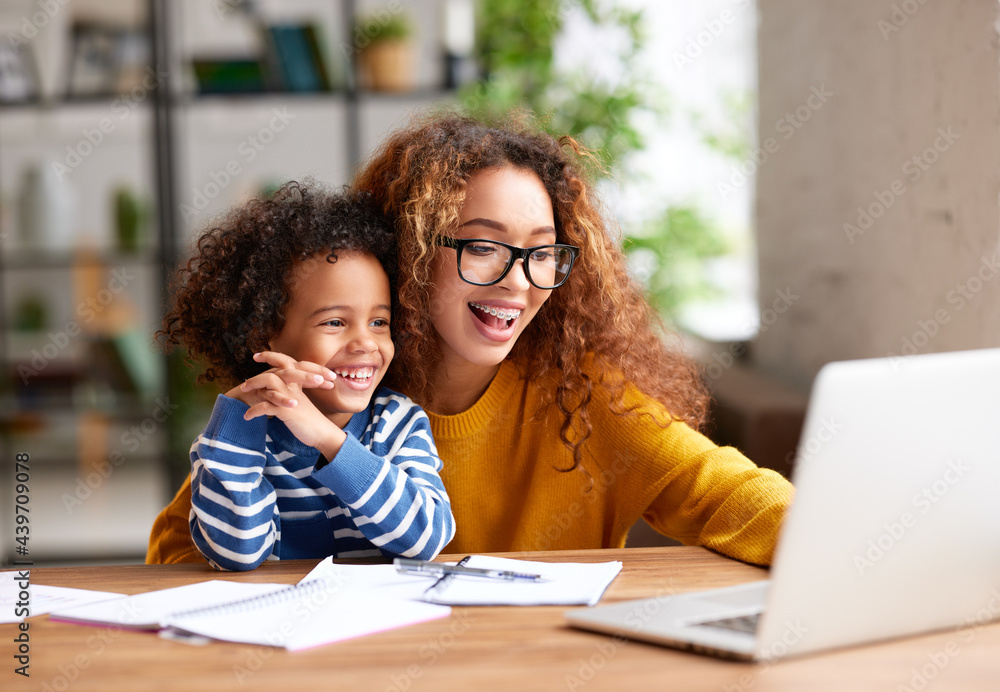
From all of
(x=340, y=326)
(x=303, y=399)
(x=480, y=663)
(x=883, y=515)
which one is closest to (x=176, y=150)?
(x=340, y=326)

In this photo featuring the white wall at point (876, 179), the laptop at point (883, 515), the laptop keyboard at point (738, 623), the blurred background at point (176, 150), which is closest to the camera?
the laptop at point (883, 515)

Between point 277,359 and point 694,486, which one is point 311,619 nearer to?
point 277,359

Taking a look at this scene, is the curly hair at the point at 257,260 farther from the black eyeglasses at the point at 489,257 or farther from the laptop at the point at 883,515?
the laptop at the point at 883,515

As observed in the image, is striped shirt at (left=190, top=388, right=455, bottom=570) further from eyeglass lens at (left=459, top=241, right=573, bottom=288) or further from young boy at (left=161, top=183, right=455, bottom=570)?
eyeglass lens at (left=459, top=241, right=573, bottom=288)

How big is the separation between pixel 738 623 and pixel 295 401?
0.56m

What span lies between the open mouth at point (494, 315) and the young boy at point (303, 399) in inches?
5.2

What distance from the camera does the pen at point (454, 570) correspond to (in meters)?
1.05

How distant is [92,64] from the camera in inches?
129

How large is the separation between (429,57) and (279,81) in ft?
1.83

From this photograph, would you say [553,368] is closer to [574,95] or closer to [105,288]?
[574,95]

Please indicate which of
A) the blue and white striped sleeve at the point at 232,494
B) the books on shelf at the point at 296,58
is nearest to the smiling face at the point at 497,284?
the blue and white striped sleeve at the point at 232,494

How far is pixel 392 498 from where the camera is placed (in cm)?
114

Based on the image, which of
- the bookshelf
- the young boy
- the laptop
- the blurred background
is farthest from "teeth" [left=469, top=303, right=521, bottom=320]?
the bookshelf

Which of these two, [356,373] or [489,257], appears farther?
[489,257]
